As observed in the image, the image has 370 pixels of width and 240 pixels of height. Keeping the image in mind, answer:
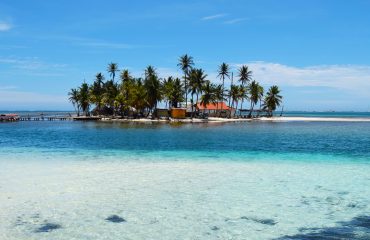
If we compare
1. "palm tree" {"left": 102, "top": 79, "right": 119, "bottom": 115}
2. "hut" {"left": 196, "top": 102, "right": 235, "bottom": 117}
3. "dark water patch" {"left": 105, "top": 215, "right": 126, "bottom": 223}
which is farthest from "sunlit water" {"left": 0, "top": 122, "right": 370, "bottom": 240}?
"hut" {"left": 196, "top": 102, "right": 235, "bottom": 117}

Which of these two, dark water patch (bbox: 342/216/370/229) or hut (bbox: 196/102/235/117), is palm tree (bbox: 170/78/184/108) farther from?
dark water patch (bbox: 342/216/370/229)

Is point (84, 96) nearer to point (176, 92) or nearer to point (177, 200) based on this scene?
point (176, 92)

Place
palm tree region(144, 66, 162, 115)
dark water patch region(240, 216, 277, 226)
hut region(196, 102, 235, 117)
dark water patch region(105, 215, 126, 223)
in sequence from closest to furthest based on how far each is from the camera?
dark water patch region(240, 216, 277, 226)
dark water patch region(105, 215, 126, 223)
palm tree region(144, 66, 162, 115)
hut region(196, 102, 235, 117)

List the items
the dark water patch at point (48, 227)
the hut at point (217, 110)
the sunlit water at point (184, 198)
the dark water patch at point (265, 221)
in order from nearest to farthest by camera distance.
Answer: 1. the dark water patch at point (48, 227)
2. the sunlit water at point (184, 198)
3. the dark water patch at point (265, 221)
4. the hut at point (217, 110)

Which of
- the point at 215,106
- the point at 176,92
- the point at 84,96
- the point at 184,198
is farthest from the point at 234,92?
the point at 184,198

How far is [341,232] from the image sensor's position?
31.5 ft

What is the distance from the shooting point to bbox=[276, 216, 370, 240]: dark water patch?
9242 mm

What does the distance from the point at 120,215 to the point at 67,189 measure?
4.37 meters

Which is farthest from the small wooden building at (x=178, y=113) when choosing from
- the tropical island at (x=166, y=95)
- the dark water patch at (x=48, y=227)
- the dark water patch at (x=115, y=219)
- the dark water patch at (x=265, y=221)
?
the dark water patch at (x=48, y=227)

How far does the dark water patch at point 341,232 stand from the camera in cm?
924

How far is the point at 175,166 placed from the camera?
68.9 ft

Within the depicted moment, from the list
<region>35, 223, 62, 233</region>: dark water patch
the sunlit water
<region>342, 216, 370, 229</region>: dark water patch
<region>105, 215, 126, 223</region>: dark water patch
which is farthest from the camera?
<region>105, 215, 126, 223</region>: dark water patch

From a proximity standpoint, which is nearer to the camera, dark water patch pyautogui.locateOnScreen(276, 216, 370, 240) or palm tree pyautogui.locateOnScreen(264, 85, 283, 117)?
dark water patch pyautogui.locateOnScreen(276, 216, 370, 240)

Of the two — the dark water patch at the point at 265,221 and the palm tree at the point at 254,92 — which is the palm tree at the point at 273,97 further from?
the dark water patch at the point at 265,221
